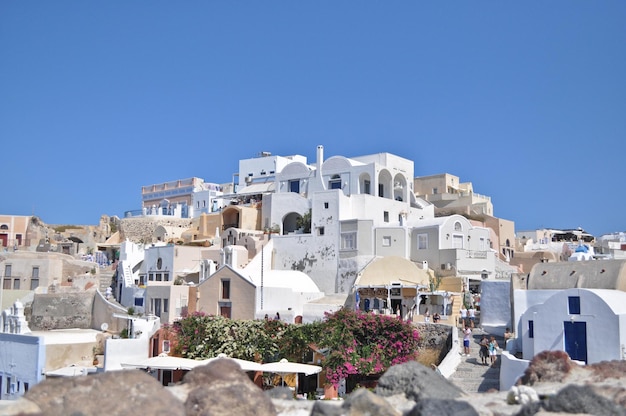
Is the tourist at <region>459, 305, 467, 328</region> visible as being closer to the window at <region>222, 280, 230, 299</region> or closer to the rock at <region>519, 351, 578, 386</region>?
the window at <region>222, 280, 230, 299</region>

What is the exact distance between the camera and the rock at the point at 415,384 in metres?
11.7

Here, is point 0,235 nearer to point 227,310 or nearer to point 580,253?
point 227,310

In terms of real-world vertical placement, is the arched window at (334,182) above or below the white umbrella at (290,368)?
above

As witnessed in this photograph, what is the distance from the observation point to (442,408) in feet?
33.0

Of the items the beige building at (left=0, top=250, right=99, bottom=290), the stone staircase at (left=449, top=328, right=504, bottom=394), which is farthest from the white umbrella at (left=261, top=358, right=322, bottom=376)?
the beige building at (left=0, top=250, right=99, bottom=290)

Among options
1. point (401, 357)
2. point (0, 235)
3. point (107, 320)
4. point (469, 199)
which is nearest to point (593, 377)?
point (401, 357)

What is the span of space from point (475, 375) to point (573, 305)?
13.6 feet

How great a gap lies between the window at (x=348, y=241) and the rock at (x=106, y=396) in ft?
96.5

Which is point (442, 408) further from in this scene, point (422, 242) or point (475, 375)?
point (422, 242)

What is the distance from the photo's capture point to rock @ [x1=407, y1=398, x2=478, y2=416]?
9.94 metres

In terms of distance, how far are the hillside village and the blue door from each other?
0.12ft

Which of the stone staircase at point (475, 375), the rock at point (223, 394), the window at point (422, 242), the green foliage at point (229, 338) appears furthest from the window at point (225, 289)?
the rock at point (223, 394)

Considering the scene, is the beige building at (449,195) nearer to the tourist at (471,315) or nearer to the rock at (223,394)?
the tourist at (471,315)

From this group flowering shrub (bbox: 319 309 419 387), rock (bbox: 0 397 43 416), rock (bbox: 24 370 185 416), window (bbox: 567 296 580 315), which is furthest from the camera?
flowering shrub (bbox: 319 309 419 387)
